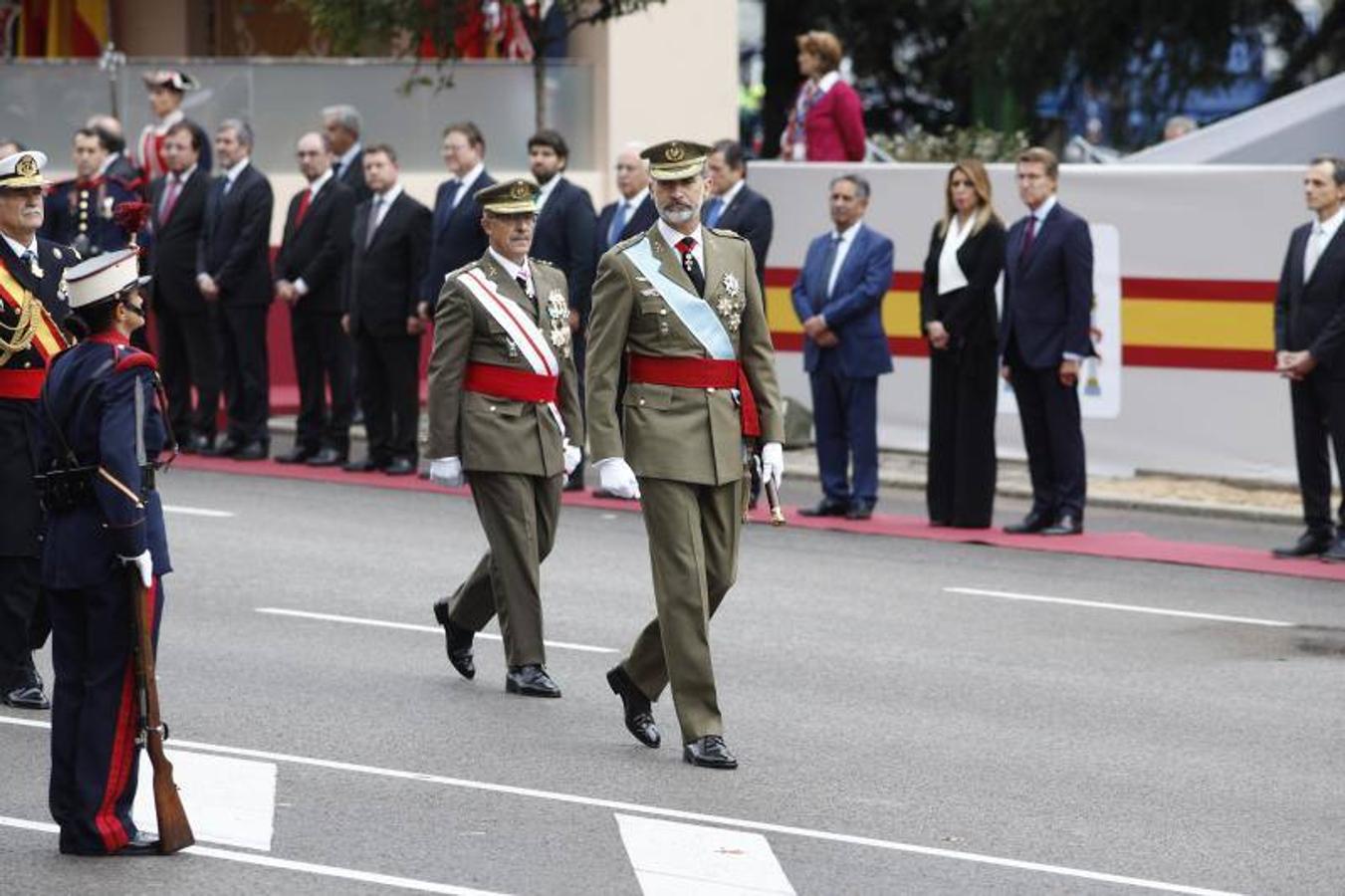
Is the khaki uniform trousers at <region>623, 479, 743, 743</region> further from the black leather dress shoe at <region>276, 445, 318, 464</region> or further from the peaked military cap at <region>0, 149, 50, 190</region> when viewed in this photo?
the black leather dress shoe at <region>276, 445, 318, 464</region>

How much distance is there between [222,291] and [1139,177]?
623 centimetres

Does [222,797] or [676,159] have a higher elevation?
[676,159]

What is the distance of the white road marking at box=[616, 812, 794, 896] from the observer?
8328mm

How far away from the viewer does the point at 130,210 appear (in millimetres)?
9328

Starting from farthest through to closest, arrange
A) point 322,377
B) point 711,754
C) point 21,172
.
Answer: point 322,377, point 21,172, point 711,754

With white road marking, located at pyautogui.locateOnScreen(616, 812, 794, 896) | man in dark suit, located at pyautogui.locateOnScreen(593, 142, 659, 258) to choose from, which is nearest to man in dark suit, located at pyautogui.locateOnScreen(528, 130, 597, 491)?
man in dark suit, located at pyautogui.locateOnScreen(593, 142, 659, 258)

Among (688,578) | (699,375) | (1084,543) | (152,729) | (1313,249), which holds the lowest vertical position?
(1084,543)

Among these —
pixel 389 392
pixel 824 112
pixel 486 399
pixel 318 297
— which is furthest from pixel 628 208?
pixel 486 399

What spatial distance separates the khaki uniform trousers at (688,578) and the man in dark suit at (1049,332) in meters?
6.27

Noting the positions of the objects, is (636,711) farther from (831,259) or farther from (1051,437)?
(831,259)

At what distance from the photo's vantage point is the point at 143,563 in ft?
28.0

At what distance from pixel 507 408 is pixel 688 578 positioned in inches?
63.1

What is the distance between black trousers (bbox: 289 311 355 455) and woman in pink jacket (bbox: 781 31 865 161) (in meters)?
3.83

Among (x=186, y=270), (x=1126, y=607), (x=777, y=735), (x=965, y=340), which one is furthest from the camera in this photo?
(x=186, y=270)
